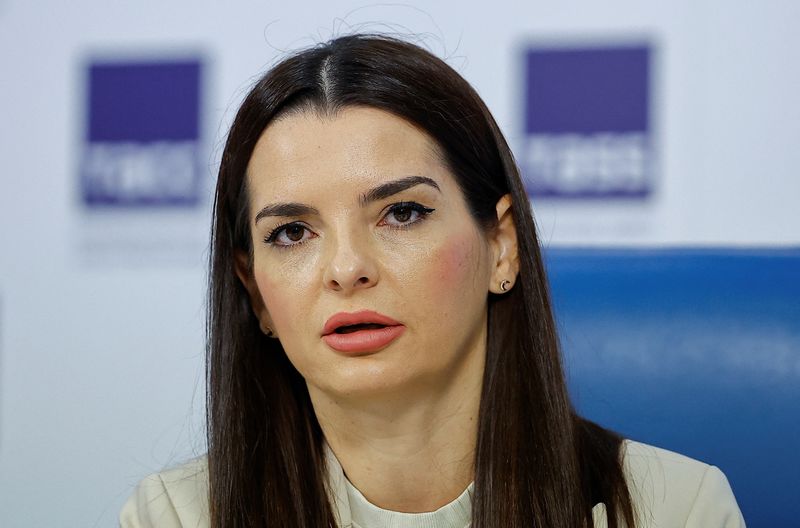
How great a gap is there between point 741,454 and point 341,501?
2.04ft

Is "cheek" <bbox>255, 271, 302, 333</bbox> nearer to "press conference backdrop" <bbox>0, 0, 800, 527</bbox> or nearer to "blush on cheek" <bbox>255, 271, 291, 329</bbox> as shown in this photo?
"blush on cheek" <bbox>255, 271, 291, 329</bbox>

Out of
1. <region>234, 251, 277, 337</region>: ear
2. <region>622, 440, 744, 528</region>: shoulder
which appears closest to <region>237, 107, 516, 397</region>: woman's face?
<region>234, 251, 277, 337</region>: ear

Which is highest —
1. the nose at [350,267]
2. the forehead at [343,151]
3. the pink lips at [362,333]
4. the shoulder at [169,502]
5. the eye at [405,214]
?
the forehead at [343,151]

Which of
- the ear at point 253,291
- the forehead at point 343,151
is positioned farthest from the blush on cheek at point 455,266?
the ear at point 253,291

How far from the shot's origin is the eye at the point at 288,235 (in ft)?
4.39

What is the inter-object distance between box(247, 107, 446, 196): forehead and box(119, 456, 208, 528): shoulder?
46 centimetres

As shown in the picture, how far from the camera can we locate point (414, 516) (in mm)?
1383

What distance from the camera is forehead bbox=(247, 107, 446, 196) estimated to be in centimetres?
130

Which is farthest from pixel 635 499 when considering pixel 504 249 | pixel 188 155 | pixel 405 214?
pixel 188 155

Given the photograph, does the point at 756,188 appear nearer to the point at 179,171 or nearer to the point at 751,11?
the point at 751,11

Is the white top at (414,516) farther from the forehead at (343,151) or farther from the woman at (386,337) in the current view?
the forehead at (343,151)

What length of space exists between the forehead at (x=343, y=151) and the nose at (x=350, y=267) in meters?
0.08

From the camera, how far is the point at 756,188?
7.59 feet

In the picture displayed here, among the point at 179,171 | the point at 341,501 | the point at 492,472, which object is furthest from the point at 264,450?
the point at 179,171
